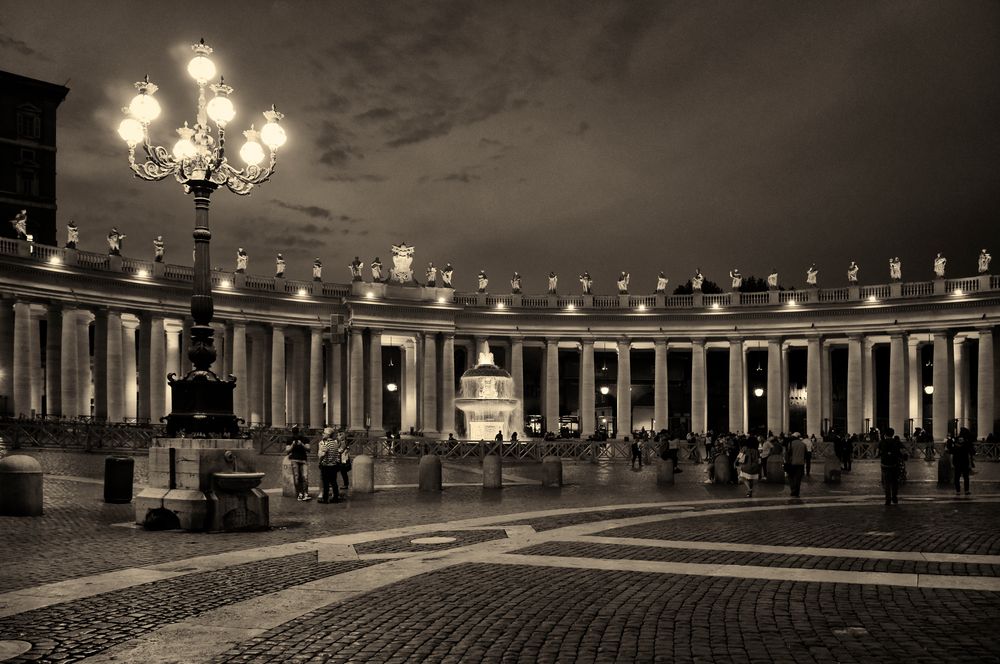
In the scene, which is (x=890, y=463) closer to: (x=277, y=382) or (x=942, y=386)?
(x=942, y=386)

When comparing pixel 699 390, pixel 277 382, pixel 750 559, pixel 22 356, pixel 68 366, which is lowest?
pixel 750 559

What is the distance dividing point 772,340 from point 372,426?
3208cm

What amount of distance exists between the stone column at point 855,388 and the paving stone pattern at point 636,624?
60.6 metres

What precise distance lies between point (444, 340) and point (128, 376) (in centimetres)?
2425

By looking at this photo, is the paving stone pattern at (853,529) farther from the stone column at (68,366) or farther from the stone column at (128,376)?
the stone column at (128,376)

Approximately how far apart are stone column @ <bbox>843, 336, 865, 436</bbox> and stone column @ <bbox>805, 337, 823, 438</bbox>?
2.15 meters

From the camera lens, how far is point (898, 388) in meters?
68.6

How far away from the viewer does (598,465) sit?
45219 millimetres

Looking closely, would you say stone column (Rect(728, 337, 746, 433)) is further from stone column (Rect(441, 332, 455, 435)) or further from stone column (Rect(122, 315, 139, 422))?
stone column (Rect(122, 315, 139, 422))

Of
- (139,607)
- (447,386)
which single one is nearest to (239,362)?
(447,386)

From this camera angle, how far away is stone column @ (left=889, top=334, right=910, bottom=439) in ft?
222

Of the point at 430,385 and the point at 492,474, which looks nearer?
the point at 492,474

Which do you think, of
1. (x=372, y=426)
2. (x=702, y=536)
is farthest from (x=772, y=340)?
(x=702, y=536)

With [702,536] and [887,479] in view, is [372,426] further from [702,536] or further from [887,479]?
[702,536]
